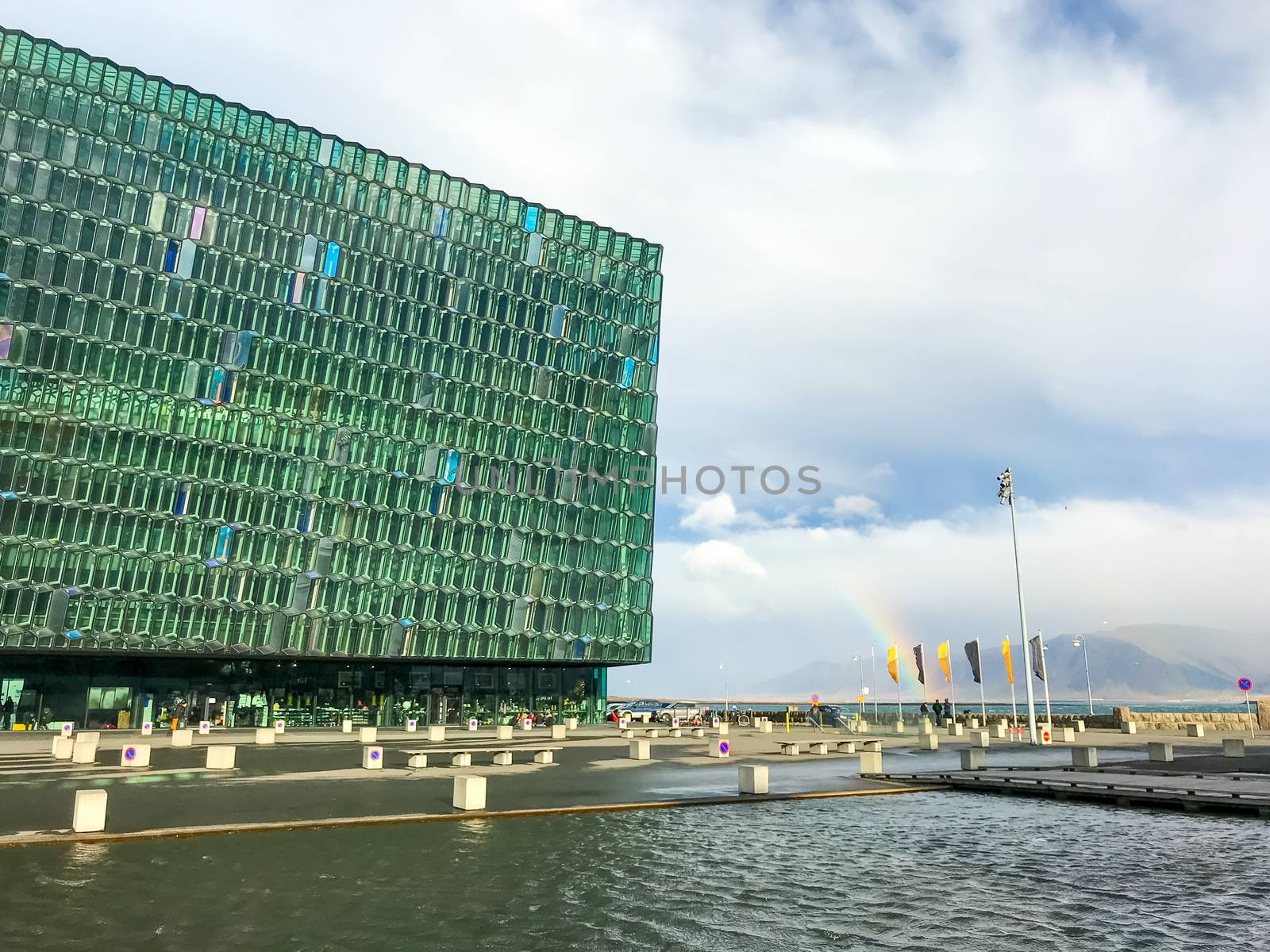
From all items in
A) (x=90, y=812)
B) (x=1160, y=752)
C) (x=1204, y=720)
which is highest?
(x=1204, y=720)

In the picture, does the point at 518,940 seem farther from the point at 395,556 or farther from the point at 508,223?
the point at 508,223

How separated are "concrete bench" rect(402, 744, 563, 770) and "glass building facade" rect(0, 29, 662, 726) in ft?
92.3

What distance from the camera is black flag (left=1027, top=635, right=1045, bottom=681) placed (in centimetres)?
5541

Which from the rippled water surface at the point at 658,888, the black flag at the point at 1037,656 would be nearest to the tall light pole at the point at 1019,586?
the black flag at the point at 1037,656

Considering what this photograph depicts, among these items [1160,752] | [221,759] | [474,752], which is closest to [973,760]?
[1160,752]

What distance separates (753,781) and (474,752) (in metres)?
21.8

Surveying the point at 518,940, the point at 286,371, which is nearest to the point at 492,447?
the point at 286,371

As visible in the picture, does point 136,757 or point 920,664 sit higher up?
point 920,664

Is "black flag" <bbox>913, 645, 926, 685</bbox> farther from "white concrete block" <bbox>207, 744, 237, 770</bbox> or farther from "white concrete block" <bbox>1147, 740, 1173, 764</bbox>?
"white concrete block" <bbox>207, 744, 237, 770</bbox>

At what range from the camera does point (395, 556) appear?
75438 mm

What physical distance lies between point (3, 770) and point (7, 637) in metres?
31.4

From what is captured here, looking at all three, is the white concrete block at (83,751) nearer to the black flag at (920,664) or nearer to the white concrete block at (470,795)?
the white concrete block at (470,795)

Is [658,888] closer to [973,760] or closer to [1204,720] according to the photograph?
[973,760]

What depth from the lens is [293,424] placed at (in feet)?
236
